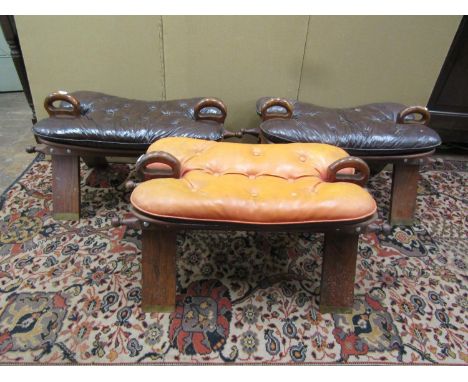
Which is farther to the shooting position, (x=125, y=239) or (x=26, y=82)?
(x=26, y=82)

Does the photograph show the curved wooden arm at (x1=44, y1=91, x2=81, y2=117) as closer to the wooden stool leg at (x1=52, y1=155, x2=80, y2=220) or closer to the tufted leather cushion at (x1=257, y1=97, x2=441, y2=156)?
the wooden stool leg at (x1=52, y1=155, x2=80, y2=220)

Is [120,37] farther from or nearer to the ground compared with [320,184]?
farther from the ground

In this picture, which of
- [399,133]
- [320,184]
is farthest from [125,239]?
[399,133]

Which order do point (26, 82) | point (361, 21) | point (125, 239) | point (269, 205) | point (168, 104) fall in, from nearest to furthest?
point (269, 205) → point (125, 239) → point (168, 104) → point (361, 21) → point (26, 82)

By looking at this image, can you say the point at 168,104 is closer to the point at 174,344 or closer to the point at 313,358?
the point at 174,344

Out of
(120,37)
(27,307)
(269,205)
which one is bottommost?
(27,307)

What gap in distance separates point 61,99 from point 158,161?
0.80 m

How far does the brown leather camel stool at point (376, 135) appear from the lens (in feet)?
4.88

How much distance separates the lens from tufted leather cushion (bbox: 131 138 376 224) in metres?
0.95

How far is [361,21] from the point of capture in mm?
1880

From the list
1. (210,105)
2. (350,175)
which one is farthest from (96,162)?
(350,175)

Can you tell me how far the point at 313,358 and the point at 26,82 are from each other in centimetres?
232

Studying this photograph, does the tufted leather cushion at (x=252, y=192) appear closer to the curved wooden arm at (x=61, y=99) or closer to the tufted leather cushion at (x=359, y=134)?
the tufted leather cushion at (x=359, y=134)

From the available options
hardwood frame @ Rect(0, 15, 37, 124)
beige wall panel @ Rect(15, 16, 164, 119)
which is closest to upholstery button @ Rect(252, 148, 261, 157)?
beige wall panel @ Rect(15, 16, 164, 119)
